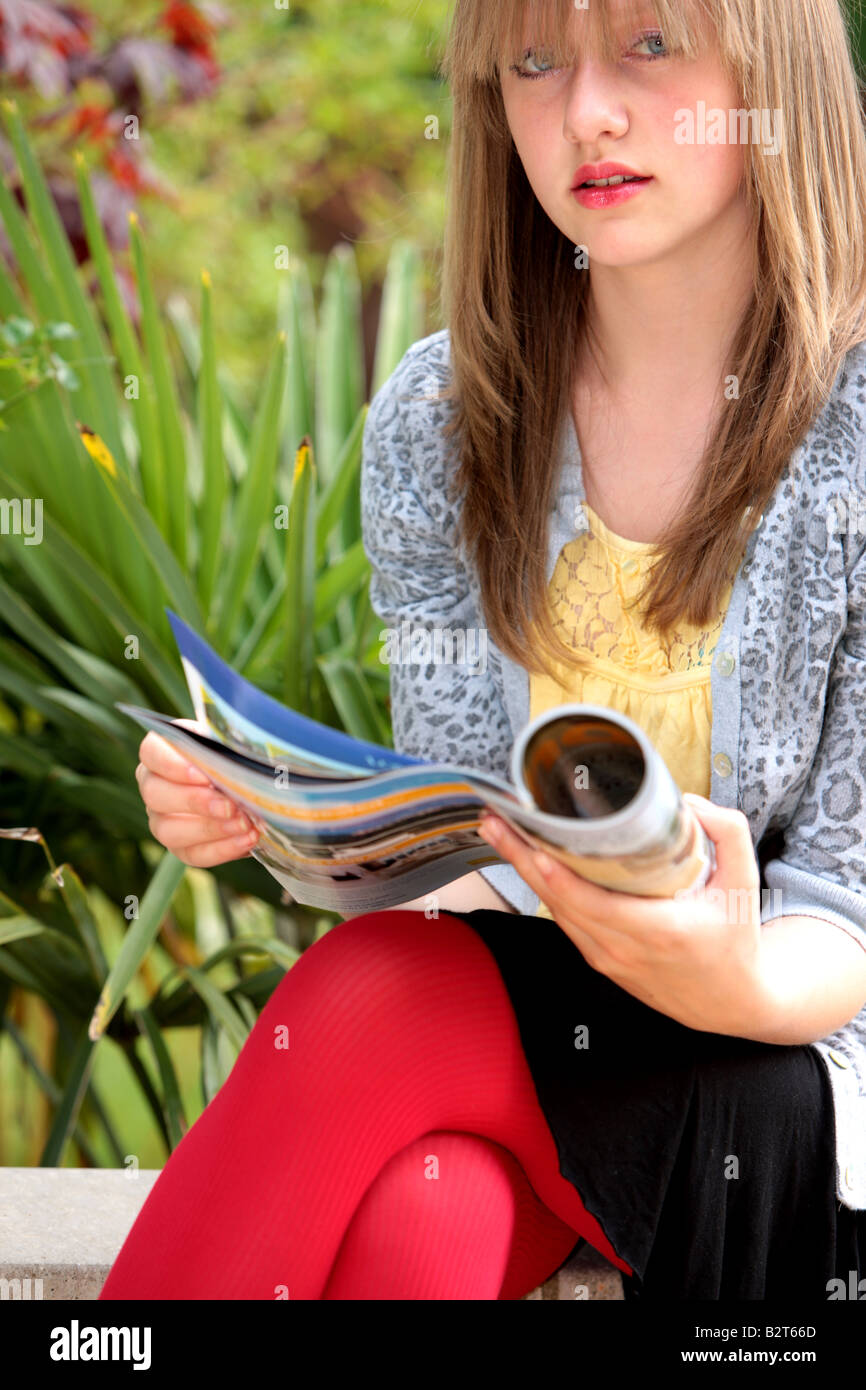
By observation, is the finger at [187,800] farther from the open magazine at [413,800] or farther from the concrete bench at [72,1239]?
the concrete bench at [72,1239]

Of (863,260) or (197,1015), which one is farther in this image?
(197,1015)

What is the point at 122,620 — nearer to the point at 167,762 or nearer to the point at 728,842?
the point at 167,762

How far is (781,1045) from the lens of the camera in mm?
820

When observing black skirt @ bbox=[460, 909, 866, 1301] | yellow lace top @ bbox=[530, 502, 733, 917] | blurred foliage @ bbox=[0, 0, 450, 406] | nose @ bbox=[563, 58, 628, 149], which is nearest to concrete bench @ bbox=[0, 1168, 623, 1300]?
black skirt @ bbox=[460, 909, 866, 1301]

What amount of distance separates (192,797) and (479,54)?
1.64ft

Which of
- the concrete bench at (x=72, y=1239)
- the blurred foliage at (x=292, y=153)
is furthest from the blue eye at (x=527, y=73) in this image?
the blurred foliage at (x=292, y=153)

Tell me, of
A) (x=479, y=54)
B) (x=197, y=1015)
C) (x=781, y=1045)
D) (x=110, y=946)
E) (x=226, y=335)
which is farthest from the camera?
(x=226, y=335)

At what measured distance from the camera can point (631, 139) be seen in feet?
2.83

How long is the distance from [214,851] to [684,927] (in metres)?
0.33

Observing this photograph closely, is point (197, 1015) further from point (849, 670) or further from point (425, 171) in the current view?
point (425, 171)

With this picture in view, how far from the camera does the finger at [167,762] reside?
34.7 inches

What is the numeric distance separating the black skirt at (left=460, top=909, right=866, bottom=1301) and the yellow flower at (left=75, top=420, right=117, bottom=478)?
72 cm

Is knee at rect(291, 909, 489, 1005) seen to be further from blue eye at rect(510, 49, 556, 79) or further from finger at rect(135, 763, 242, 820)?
blue eye at rect(510, 49, 556, 79)

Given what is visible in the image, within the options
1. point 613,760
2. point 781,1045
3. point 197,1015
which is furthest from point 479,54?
point 197,1015
